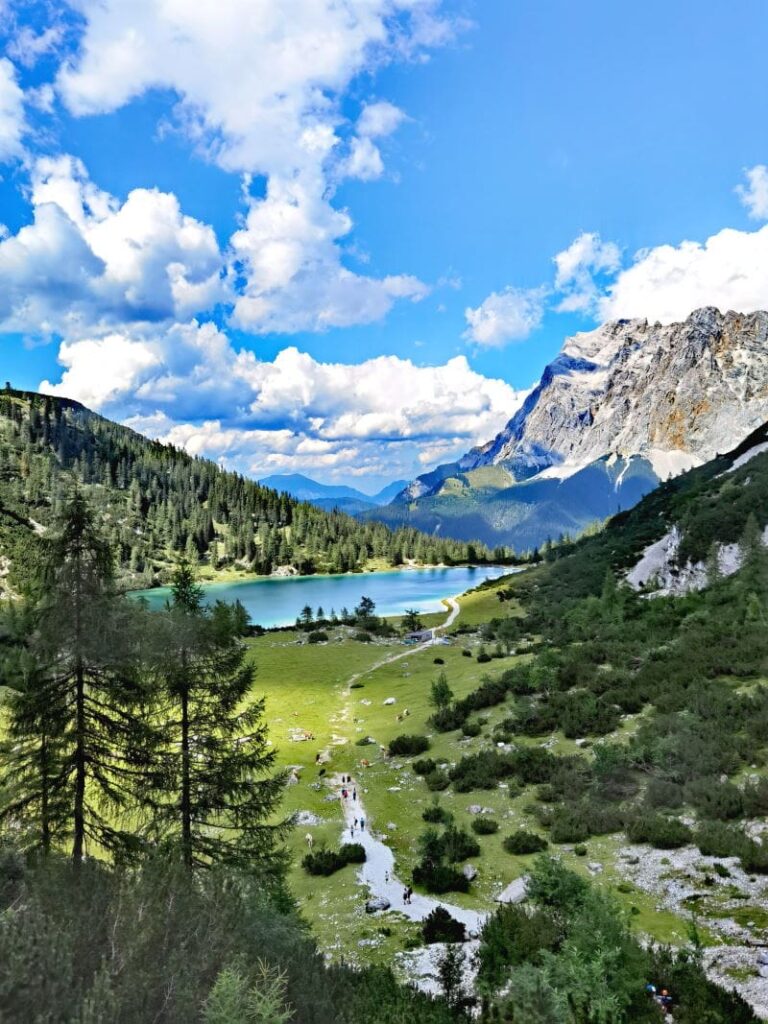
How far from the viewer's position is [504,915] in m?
14.6

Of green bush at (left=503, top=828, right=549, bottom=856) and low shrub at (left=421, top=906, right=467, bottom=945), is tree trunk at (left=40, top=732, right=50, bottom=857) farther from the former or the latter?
green bush at (left=503, top=828, right=549, bottom=856)

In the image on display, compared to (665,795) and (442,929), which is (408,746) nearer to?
(665,795)

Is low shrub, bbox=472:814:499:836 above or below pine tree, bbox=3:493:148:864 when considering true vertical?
below

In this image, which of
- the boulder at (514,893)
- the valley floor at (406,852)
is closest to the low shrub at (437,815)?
the valley floor at (406,852)

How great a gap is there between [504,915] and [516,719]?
66.4ft

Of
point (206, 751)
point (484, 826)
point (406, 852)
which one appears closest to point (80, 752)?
point (206, 751)

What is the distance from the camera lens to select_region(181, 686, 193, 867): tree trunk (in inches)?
635

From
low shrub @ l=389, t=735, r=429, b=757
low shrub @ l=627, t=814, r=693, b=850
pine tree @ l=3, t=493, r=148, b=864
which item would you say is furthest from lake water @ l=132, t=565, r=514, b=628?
pine tree @ l=3, t=493, r=148, b=864

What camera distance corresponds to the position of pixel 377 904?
18.5 meters

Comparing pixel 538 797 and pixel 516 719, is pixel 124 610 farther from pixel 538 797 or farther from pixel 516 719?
pixel 516 719

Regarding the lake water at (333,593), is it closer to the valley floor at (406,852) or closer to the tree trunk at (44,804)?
the valley floor at (406,852)

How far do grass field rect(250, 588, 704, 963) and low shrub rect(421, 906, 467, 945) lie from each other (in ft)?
1.51

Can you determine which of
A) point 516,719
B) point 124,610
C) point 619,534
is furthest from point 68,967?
point 619,534

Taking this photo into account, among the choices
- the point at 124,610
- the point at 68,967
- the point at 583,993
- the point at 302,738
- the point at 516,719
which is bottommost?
the point at 302,738
